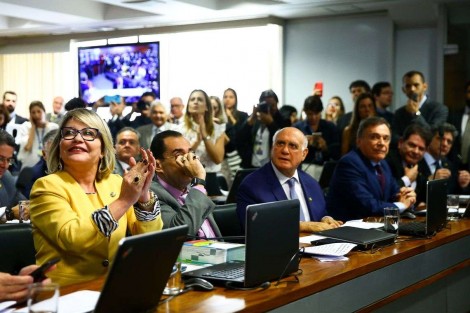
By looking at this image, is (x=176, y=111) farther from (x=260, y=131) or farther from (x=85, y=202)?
(x=85, y=202)

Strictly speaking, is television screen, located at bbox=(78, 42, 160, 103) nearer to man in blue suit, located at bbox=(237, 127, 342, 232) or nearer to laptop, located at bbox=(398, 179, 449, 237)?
man in blue suit, located at bbox=(237, 127, 342, 232)

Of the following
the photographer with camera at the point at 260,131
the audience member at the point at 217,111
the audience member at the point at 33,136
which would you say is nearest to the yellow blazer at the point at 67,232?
the photographer with camera at the point at 260,131

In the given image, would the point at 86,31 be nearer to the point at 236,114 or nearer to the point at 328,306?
the point at 236,114

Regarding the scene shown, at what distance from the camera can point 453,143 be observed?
6.37 m

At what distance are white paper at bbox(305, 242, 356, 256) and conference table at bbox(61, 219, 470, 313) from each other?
32 mm

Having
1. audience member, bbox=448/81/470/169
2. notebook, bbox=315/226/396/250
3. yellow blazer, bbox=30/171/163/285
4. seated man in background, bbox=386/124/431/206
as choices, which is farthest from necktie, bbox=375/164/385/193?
yellow blazer, bbox=30/171/163/285

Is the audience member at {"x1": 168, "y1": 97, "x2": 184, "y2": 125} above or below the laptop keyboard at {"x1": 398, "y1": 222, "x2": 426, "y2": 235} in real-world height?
above

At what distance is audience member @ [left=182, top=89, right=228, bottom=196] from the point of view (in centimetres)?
696

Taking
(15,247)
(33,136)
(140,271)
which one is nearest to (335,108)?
(33,136)

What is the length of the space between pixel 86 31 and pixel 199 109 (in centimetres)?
679

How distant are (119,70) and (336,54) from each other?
13.2ft

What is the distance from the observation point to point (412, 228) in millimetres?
3701

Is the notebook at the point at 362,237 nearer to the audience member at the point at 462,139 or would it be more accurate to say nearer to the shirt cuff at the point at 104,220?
the shirt cuff at the point at 104,220

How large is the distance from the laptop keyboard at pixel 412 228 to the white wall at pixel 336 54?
719cm
